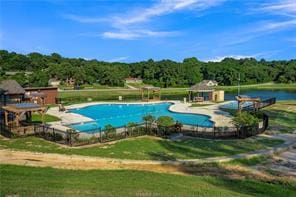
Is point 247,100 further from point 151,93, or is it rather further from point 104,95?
point 104,95

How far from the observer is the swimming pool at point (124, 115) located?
35.3 meters

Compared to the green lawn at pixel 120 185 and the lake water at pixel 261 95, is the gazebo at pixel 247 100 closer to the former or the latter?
the green lawn at pixel 120 185

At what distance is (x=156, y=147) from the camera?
857 inches

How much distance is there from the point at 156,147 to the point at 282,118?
17235 millimetres

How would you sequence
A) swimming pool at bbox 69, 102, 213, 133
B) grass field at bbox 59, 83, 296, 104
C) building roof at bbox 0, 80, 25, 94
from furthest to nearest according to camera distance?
1. grass field at bbox 59, 83, 296, 104
2. building roof at bbox 0, 80, 25, 94
3. swimming pool at bbox 69, 102, 213, 133

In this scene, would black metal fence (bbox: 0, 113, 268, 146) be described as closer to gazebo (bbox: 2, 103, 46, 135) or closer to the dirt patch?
gazebo (bbox: 2, 103, 46, 135)

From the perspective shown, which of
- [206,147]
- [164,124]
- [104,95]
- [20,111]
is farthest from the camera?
[104,95]

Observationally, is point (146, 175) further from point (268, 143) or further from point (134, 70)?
point (134, 70)

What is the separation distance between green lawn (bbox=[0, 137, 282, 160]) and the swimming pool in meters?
9.57

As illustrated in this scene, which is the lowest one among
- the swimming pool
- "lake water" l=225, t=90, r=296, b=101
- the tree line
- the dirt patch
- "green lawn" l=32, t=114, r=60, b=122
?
the dirt patch

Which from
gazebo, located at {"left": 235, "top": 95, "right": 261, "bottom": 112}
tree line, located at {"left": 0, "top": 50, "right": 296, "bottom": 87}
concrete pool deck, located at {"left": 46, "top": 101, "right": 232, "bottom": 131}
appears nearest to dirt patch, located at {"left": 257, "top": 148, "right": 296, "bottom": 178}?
concrete pool deck, located at {"left": 46, "top": 101, "right": 232, "bottom": 131}

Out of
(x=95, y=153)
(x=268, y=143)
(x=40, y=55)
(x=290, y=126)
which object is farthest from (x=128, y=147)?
(x=40, y=55)

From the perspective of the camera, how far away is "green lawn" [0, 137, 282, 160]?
19734 mm

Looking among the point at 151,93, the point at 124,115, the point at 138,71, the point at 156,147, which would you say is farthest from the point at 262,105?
the point at 138,71
